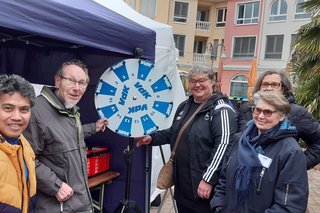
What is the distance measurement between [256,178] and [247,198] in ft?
0.49

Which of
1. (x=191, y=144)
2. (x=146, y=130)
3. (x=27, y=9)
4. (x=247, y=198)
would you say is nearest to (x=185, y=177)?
(x=191, y=144)

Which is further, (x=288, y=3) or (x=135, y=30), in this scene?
(x=288, y=3)

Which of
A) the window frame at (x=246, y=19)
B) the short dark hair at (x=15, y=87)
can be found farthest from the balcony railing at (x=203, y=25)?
the short dark hair at (x=15, y=87)

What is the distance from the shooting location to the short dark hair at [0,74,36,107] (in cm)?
179

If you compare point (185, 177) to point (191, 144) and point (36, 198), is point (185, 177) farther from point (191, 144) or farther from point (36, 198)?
point (36, 198)

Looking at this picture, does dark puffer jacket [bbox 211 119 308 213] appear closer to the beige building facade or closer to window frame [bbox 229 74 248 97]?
the beige building facade

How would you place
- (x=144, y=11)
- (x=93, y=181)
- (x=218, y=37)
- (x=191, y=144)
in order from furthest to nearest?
(x=218, y=37) → (x=144, y=11) → (x=93, y=181) → (x=191, y=144)

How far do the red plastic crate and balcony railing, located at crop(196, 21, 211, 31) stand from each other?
31785mm

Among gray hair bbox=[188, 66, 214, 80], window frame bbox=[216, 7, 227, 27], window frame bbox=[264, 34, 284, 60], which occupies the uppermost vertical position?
window frame bbox=[216, 7, 227, 27]

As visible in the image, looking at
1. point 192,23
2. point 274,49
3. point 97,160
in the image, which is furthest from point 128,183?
point 192,23

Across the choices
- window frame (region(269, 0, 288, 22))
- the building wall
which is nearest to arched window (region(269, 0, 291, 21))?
window frame (region(269, 0, 288, 22))

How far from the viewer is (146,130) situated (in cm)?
305

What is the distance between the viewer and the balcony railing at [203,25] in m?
34.3

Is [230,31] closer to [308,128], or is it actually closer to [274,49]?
[274,49]
